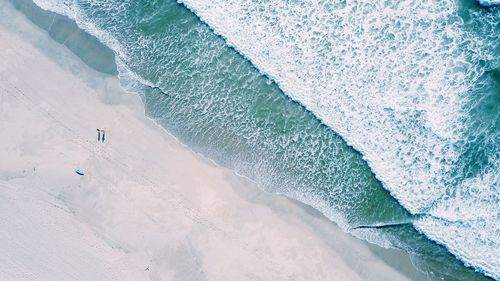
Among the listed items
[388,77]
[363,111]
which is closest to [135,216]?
[363,111]

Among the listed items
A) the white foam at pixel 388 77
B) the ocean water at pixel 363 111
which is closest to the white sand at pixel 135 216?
the ocean water at pixel 363 111

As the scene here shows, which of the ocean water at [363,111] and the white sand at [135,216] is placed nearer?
the white sand at [135,216]

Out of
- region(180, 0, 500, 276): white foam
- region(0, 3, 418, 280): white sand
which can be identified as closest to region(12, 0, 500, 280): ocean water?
region(180, 0, 500, 276): white foam

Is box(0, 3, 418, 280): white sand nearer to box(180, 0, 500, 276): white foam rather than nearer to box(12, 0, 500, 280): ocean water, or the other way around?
box(12, 0, 500, 280): ocean water

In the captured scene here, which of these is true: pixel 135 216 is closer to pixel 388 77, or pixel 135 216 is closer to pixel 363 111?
pixel 363 111

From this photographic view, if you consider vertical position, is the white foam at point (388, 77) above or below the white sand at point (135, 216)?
above

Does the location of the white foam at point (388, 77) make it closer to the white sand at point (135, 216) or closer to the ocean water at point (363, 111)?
the ocean water at point (363, 111)

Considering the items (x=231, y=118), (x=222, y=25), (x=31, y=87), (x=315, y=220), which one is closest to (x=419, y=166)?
(x=315, y=220)

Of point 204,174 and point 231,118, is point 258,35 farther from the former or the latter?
point 204,174
